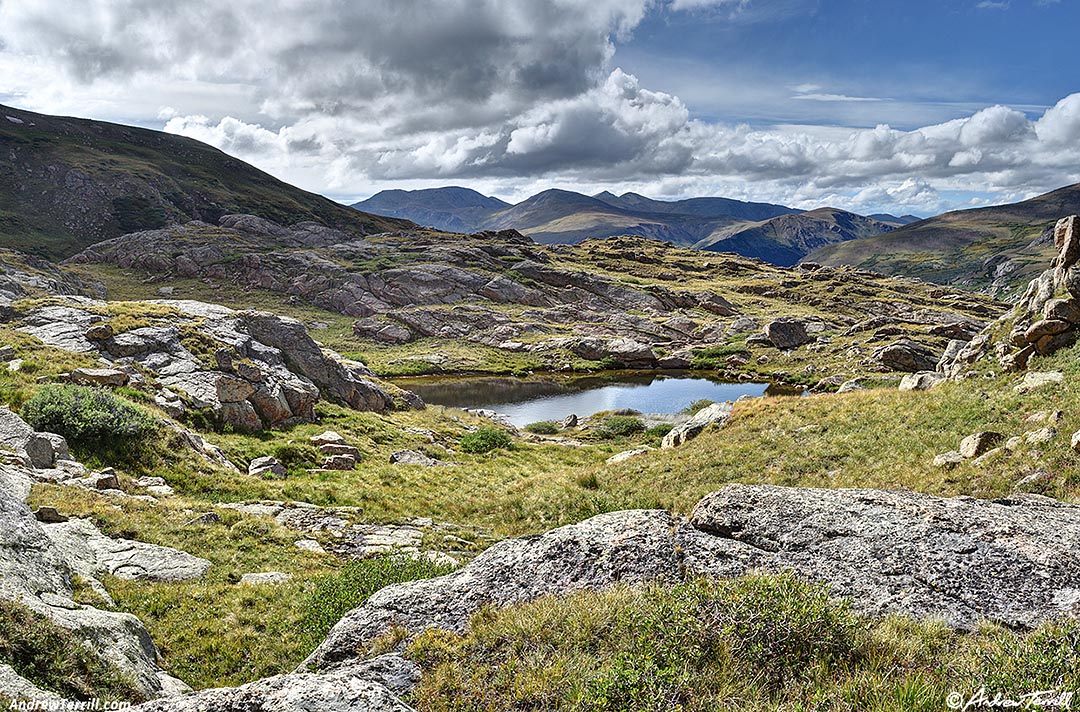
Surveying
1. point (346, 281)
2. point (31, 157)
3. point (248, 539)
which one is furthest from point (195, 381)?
point (31, 157)

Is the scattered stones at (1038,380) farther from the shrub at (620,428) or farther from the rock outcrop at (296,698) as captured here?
the shrub at (620,428)

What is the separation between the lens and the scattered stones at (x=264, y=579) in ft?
39.9

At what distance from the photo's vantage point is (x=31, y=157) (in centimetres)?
19575

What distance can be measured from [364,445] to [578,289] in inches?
4953

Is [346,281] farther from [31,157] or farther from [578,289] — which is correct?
[31,157]

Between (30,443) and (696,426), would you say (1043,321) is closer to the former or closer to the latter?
(696,426)

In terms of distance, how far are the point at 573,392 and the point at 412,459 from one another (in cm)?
5627

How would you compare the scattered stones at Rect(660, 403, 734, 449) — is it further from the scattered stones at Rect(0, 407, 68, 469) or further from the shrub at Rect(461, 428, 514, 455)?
the scattered stones at Rect(0, 407, 68, 469)

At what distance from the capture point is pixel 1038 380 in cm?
2238

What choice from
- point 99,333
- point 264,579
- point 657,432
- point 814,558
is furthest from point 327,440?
point 657,432

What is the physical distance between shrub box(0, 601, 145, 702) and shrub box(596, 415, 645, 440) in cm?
4815

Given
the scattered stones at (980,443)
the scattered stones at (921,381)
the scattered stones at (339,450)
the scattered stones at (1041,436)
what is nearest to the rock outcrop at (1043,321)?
the scattered stones at (921,381)

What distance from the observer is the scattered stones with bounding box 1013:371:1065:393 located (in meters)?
21.7

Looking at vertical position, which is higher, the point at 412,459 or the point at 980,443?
the point at 980,443
